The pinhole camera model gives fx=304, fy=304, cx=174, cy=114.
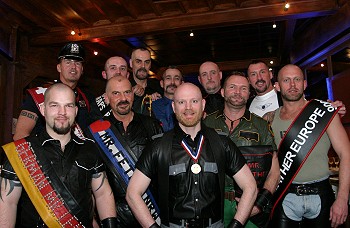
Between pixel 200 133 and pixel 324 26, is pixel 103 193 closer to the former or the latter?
pixel 200 133

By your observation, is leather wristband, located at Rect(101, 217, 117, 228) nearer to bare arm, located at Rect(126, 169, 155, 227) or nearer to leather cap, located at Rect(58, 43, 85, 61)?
bare arm, located at Rect(126, 169, 155, 227)

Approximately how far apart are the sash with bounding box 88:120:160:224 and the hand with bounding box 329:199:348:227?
161 centimetres

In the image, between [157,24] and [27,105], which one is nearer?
[27,105]

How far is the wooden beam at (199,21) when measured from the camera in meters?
6.35

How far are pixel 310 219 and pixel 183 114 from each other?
62.1 inches

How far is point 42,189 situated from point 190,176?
107 cm

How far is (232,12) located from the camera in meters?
6.73

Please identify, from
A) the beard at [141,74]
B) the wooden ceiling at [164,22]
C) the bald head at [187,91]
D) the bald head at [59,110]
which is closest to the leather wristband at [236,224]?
the bald head at [187,91]

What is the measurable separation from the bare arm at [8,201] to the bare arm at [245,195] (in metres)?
1.58

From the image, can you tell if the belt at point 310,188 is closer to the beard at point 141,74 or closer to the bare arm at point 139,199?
the bare arm at point 139,199

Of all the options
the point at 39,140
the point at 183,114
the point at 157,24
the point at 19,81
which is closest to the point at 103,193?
the point at 39,140

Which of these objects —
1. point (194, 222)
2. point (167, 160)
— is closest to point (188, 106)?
point (167, 160)

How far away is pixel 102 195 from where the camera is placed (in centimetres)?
239

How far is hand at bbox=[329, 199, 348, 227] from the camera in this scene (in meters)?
2.71
